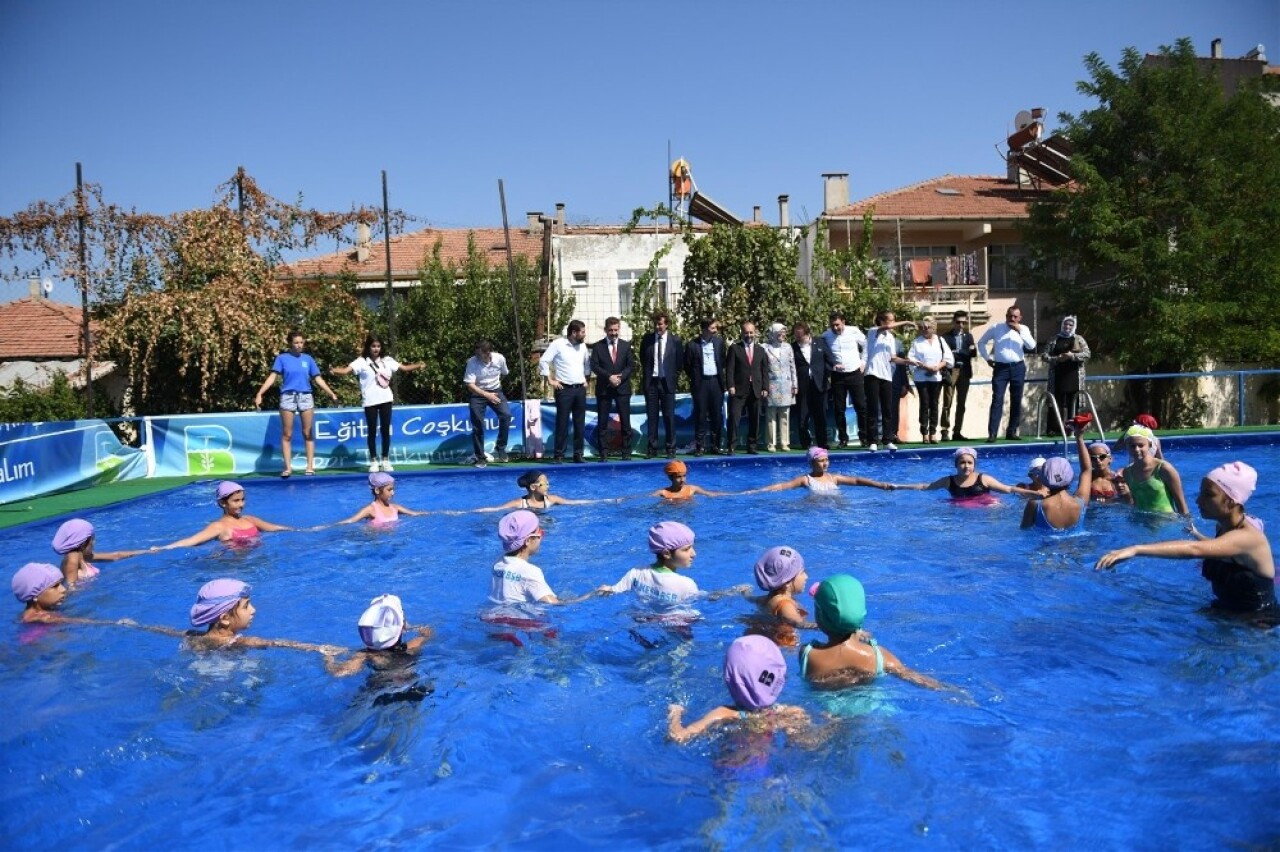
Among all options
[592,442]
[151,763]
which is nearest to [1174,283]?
[592,442]

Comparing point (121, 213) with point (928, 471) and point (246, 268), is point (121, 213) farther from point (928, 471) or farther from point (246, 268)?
point (928, 471)

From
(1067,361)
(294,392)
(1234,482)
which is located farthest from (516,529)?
(1067,361)

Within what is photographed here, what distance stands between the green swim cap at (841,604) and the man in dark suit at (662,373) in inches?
409

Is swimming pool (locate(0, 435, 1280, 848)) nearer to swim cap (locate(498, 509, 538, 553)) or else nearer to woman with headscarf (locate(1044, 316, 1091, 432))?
swim cap (locate(498, 509, 538, 553))

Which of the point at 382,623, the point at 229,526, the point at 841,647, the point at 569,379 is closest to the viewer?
the point at 841,647

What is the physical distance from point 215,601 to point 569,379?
30.9ft

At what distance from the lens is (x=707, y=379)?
15766 mm

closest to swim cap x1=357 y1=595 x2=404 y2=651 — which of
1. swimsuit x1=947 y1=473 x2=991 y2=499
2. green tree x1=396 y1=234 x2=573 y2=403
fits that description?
swimsuit x1=947 y1=473 x2=991 y2=499

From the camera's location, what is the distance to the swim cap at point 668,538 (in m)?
6.96

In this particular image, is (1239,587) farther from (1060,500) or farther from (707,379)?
(707,379)

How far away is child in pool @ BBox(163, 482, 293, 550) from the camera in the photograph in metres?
10.3

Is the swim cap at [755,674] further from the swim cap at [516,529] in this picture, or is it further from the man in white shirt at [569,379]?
the man in white shirt at [569,379]

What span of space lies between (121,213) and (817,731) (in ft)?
62.1

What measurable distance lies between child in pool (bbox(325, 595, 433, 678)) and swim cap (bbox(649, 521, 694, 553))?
5.71 feet
